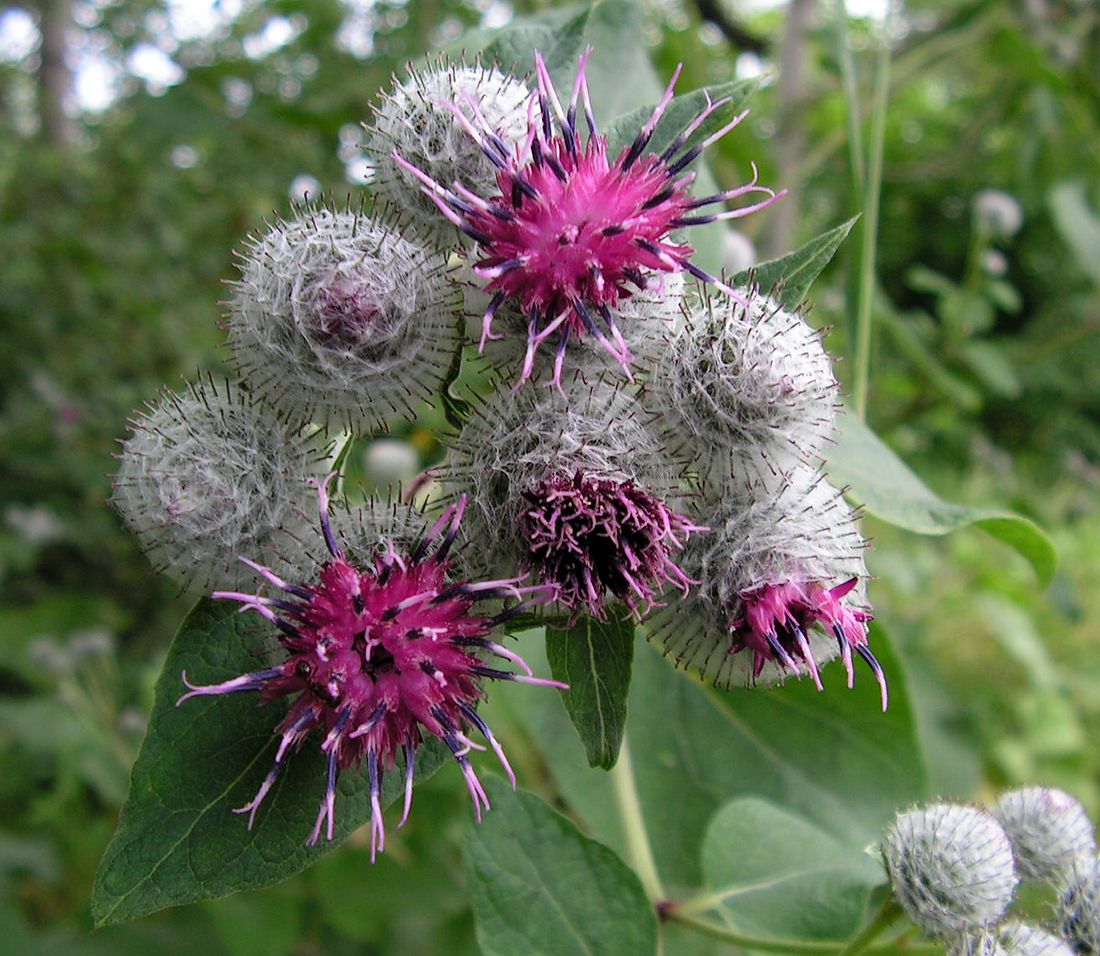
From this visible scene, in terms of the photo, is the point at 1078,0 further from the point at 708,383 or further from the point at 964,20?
the point at 708,383

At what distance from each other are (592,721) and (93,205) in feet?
21.3

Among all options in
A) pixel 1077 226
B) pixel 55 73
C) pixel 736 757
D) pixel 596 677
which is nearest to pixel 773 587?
pixel 596 677

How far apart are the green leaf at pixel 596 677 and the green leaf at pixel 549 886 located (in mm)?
334

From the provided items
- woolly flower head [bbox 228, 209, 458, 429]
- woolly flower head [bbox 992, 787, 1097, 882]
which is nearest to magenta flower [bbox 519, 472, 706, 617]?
woolly flower head [bbox 228, 209, 458, 429]

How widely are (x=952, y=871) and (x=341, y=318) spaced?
3.99 feet

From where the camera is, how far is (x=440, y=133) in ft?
4.94

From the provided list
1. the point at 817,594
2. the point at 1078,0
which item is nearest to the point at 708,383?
the point at 817,594

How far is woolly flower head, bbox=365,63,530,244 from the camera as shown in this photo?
1506mm

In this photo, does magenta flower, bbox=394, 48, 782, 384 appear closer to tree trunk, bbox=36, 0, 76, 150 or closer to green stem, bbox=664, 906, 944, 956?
green stem, bbox=664, 906, 944, 956

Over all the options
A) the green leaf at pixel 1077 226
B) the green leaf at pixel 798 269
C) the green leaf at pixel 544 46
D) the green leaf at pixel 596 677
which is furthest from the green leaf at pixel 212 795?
the green leaf at pixel 1077 226

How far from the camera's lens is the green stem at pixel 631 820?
7.15 feet

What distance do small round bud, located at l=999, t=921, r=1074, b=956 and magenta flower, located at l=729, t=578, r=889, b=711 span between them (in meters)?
0.44

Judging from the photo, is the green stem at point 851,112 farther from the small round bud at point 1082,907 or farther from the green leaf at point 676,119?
the small round bud at point 1082,907

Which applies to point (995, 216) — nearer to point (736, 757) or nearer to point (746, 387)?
point (736, 757)
